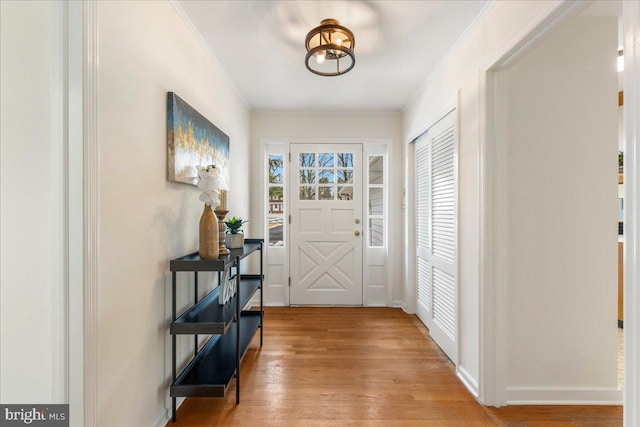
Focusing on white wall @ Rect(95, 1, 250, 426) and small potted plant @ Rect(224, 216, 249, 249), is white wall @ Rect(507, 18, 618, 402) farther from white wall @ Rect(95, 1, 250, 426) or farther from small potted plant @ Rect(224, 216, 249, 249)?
white wall @ Rect(95, 1, 250, 426)

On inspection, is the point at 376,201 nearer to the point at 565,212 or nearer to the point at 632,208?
the point at 565,212

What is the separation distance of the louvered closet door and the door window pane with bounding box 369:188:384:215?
60cm

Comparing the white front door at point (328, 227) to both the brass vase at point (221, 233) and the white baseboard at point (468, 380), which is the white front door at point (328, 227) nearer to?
the white baseboard at point (468, 380)

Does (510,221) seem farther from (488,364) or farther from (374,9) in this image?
(374,9)

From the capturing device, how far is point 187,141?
1.84 meters

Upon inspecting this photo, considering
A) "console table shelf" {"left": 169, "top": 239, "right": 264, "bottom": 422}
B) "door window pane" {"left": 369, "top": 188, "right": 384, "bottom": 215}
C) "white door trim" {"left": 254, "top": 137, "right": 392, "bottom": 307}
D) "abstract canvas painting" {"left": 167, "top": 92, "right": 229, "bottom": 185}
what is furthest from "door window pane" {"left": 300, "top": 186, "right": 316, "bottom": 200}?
"console table shelf" {"left": 169, "top": 239, "right": 264, "bottom": 422}

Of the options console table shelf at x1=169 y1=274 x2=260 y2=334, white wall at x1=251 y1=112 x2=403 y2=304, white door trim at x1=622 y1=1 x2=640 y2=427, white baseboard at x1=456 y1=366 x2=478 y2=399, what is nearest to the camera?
white door trim at x1=622 y1=1 x2=640 y2=427

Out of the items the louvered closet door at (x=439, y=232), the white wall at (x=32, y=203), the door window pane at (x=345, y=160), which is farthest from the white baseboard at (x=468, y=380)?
the door window pane at (x=345, y=160)

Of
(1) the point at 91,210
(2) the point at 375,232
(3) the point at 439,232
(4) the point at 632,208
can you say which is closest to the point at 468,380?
(3) the point at 439,232

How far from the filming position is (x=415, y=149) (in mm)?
3357

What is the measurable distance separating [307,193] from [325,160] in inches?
18.8

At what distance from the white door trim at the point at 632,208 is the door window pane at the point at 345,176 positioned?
9.21 feet

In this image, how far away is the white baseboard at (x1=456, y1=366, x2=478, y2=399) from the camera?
1.89m

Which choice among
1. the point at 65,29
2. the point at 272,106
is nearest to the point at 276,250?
the point at 272,106
